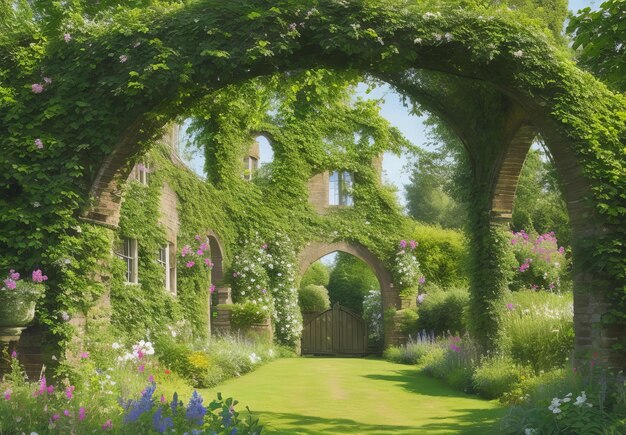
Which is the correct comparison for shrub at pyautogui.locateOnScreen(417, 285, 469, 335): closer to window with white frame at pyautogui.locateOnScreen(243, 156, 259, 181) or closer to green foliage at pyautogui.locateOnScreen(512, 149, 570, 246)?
window with white frame at pyautogui.locateOnScreen(243, 156, 259, 181)

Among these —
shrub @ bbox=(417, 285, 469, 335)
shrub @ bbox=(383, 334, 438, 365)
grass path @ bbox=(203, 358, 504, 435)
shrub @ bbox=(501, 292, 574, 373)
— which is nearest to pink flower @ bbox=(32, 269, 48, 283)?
grass path @ bbox=(203, 358, 504, 435)

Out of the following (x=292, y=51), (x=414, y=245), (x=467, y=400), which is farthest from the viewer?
(x=414, y=245)

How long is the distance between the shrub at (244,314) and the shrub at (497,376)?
7.70m

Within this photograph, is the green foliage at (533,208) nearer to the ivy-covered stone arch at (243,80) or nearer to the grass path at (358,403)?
the grass path at (358,403)

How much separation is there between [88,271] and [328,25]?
11.4ft

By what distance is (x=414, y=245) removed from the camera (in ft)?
65.7

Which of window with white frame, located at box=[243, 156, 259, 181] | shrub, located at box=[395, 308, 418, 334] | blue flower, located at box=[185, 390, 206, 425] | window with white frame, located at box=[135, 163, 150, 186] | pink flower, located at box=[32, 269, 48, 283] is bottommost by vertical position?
shrub, located at box=[395, 308, 418, 334]

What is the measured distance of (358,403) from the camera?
8.97 m

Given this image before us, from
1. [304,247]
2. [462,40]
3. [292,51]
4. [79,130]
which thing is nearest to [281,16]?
[292,51]

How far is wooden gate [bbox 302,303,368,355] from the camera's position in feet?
71.6

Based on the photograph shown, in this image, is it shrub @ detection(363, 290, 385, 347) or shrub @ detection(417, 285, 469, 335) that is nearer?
shrub @ detection(417, 285, 469, 335)

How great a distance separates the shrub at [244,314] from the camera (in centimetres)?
1662

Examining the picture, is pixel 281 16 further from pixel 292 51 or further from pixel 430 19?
pixel 430 19

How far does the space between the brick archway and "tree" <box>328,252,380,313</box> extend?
5.45 meters
